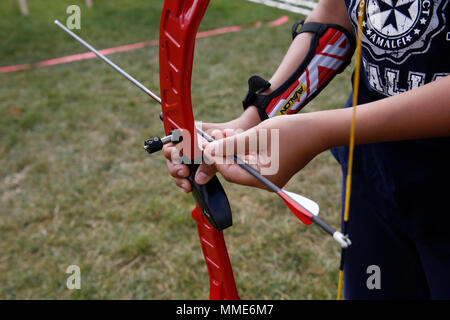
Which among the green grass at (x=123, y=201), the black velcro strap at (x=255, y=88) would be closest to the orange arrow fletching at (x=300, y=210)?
the black velcro strap at (x=255, y=88)

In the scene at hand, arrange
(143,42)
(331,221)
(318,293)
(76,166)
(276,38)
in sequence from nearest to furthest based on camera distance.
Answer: (318,293), (331,221), (76,166), (276,38), (143,42)

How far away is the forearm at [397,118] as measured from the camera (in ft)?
1.81

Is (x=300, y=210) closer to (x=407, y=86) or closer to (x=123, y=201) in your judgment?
(x=407, y=86)

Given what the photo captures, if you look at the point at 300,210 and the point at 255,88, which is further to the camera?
the point at 255,88

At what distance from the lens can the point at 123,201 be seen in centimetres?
207

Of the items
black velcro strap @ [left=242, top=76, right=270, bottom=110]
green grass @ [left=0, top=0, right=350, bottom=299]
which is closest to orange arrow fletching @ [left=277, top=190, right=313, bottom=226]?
black velcro strap @ [left=242, top=76, right=270, bottom=110]

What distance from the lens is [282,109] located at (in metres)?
0.86

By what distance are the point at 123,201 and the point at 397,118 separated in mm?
1719

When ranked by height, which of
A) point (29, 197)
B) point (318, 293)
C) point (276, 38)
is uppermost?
point (276, 38)

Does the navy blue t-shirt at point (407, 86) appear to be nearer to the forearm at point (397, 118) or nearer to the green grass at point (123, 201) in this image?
the forearm at point (397, 118)

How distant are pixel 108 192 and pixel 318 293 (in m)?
1.22

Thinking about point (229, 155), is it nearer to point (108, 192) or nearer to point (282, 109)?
A: point (282, 109)

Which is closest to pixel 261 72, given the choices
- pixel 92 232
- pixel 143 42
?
pixel 143 42

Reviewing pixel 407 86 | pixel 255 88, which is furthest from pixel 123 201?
pixel 407 86
